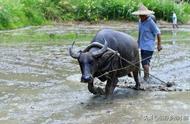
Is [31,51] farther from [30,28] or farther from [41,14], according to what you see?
[41,14]

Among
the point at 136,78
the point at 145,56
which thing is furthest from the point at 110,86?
the point at 145,56

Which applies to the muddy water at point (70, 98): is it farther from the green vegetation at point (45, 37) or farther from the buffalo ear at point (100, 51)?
the green vegetation at point (45, 37)

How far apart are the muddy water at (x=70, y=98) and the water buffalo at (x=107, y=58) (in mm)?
447

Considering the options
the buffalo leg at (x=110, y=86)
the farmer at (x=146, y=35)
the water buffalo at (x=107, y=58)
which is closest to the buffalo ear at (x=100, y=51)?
the water buffalo at (x=107, y=58)

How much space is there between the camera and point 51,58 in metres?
15.3

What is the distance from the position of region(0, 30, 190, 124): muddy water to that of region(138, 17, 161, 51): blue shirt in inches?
44.6

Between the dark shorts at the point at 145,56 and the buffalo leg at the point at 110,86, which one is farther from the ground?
the dark shorts at the point at 145,56

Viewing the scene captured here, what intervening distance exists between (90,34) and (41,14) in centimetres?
591

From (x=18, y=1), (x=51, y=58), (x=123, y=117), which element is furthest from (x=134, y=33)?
(x=123, y=117)

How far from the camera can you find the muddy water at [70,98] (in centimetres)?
855

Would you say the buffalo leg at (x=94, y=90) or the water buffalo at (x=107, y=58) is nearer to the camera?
the water buffalo at (x=107, y=58)

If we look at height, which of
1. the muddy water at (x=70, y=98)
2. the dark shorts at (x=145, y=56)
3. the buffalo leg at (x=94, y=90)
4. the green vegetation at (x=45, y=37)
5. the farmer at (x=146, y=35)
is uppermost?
the farmer at (x=146, y=35)

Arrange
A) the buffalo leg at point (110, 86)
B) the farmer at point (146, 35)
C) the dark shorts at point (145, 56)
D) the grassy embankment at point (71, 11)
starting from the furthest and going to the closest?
the grassy embankment at point (71, 11) < the dark shorts at point (145, 56) < the farmer at point (146, 35) < the buffalo leg at point (110, 86)

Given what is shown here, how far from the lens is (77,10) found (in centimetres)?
2995
